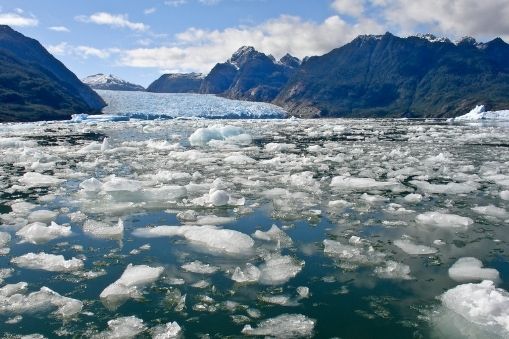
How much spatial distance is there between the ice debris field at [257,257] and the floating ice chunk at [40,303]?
0.02 metres

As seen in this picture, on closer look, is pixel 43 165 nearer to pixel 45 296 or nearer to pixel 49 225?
pixel 49 225

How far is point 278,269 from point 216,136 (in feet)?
88.7

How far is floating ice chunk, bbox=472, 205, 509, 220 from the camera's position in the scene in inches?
406

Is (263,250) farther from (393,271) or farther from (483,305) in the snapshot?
(483,305)

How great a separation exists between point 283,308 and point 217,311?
2.93ft

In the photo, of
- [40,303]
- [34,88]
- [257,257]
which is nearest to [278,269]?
[257,257]

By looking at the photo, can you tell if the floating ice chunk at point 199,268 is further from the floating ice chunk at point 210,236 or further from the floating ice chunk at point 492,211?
the floating ice chunk at point 492,211

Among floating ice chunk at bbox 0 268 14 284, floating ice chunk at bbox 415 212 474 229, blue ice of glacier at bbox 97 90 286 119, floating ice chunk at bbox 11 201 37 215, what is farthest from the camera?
blue ice of glacier at bbox 97 90 286 119

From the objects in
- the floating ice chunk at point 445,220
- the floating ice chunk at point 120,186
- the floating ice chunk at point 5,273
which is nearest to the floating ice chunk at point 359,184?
the floating ice chunk at point 445,220

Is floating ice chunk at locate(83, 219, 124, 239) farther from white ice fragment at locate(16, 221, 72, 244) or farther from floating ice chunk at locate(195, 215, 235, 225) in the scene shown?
floating ice chunk at locate(195, 215, 235, 225)

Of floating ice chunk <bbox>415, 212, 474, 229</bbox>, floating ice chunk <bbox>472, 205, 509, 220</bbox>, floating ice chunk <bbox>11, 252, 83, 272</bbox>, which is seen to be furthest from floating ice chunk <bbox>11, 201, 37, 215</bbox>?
floating ice chunk <bbox>472, 205, 509, 220</bbox>

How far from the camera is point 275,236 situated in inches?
352

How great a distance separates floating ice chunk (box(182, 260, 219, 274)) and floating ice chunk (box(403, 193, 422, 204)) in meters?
6.76

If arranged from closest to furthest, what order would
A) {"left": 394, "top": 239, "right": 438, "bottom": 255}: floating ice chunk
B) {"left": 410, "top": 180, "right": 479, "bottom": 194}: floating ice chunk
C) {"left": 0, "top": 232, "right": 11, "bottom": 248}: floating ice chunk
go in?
{"left": 394, "top": 239, "right": 438, "bottom": 255}: floating ice chunk → {"left": 0, "top": 232, "right": 11, "bottom": 248}: floating ice chunk → {"left": 410, "top": 180, "right": 479, "bottom": 194}: floating ice chunk
